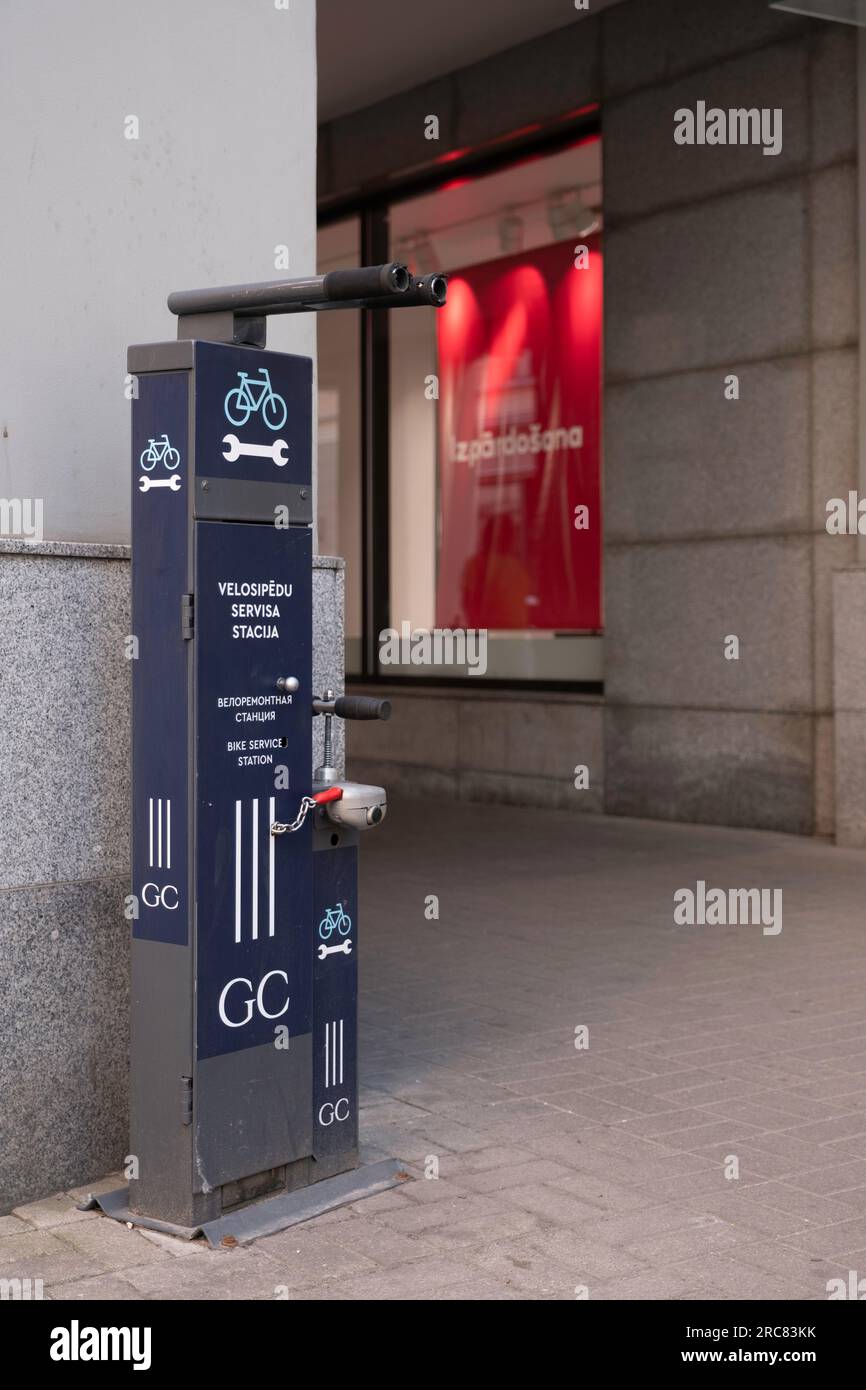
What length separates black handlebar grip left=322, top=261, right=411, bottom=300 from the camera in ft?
13.1

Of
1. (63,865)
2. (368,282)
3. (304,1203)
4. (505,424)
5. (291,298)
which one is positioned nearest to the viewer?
(368,282)

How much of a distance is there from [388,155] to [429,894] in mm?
8522

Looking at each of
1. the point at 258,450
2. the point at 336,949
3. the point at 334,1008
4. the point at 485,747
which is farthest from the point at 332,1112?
the point at 485,747

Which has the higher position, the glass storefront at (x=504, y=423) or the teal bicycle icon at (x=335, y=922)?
the glass storefront at (x=504, y=423)

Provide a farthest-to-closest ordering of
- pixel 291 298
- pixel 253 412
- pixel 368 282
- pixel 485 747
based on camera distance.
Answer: pixel 485 747
pixel 253 412
pixel 291 298
pixel 368 282

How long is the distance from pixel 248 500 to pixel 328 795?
803 millimetres

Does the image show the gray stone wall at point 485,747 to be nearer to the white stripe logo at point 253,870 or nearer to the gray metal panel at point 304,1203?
the gray metal panel at point 304,1203

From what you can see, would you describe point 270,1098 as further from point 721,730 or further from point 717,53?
point 717,53

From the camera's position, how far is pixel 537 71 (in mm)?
13508

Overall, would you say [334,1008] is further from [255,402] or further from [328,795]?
[255,402]

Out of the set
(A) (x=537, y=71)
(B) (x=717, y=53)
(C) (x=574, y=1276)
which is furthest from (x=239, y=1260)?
(A) (x=537, y=71)

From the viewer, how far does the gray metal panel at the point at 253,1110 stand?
13.9ft

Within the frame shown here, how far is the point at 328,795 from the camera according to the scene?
444cm

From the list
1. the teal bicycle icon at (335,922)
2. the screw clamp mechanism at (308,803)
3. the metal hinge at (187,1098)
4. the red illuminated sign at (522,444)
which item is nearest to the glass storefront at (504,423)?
the red illuminated sign at (522,444)
